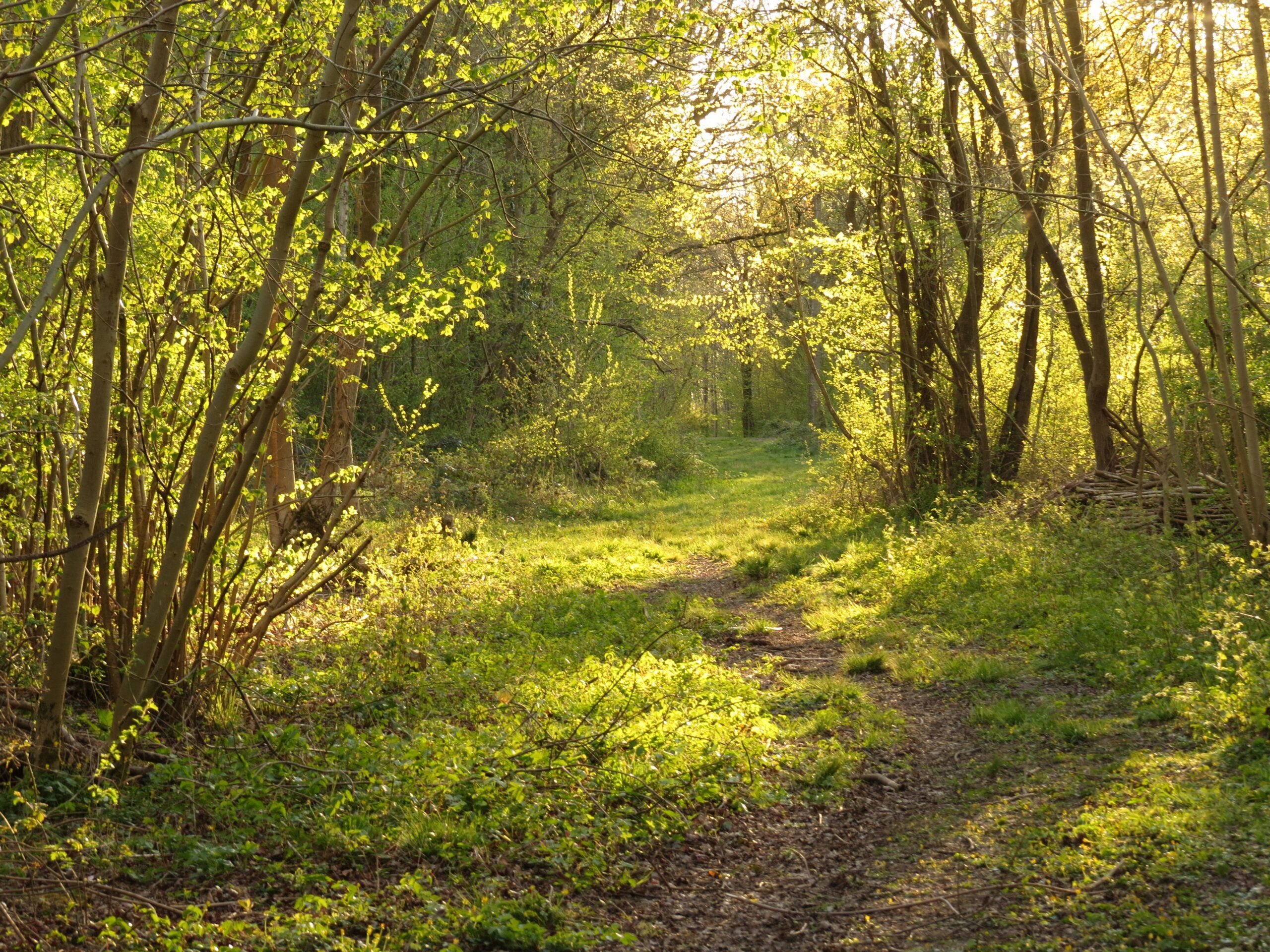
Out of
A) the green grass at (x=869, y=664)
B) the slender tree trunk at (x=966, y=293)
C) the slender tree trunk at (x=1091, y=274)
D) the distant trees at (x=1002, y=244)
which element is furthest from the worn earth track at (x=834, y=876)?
the slender tree trunk at (x=966, y=293)

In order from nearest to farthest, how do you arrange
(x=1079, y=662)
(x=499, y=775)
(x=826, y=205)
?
(x=499, y=775), (x=1079, y=662), (x=826, y=205)

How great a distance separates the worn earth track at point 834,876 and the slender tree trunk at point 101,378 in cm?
255

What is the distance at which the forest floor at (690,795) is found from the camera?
12.0 ft

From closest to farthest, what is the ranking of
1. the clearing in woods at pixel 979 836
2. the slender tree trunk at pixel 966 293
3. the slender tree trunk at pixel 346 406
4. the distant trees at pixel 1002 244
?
the clearing in woods at pixel 979 836 < the slender tree trunk at pixel 346 406 < the distant trees at pixel 1002 244 < the slender tree trunk at pixel 966 293

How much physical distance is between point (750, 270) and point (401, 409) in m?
9.58

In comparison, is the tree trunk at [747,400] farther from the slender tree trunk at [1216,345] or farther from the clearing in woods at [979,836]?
the clearing in woods at [979,836]

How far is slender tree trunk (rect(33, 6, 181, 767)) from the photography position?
4129mm

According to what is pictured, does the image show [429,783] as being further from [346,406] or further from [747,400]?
[747,400]

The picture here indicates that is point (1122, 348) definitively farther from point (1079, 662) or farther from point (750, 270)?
point (1079, 662)

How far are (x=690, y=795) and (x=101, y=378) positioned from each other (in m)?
3.28

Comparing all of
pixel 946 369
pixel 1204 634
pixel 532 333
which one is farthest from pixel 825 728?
pixel 532 333

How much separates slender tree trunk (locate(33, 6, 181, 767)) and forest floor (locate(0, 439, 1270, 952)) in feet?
2.22

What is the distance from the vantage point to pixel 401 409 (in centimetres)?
696

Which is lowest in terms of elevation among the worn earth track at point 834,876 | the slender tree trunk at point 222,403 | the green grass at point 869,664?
the worn earth track at point 834,876
